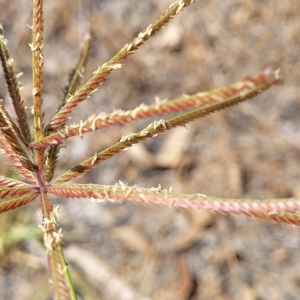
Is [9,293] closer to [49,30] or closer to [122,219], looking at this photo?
[122,219]

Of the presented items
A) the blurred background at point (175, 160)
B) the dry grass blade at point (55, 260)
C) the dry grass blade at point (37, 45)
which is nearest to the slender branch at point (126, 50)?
the dry grass blade at point (37, 45)

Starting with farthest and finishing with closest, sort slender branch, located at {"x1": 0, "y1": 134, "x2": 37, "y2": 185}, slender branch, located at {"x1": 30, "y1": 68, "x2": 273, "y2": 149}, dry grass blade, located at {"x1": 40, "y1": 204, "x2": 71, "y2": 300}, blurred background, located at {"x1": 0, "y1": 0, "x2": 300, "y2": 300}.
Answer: blurred background, located at {"x1": 0, "y1": 0, "x2": 300, "y2": 300}
slender branch, located at {"x1": 0, "y1": 134, "x2": 37, "y2": 185}
dry grass blade, located at {"x1": 40, "y1": 204, "x2": 71, "y2": 300}
slender branch, located at {"x1": 30, "y1": 68, "x2": 273, "y2": 149}

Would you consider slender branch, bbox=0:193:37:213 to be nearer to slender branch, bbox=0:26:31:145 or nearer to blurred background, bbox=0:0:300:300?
slender branch, bbox=0:26:31:145

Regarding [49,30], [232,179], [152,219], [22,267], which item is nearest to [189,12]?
[49,30]

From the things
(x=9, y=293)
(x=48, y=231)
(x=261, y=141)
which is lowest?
(x=9, y=293)

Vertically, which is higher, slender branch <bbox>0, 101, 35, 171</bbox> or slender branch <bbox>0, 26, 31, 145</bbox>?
slender branch <bbox>0, 26, 31, 145</bbox>

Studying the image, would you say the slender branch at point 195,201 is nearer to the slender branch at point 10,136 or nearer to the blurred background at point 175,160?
the slender branch at point 10,136

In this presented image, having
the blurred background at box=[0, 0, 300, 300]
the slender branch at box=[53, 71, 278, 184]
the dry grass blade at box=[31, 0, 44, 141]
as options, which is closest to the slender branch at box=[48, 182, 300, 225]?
the slender branch at box=[53, 71, 278, 184]
